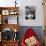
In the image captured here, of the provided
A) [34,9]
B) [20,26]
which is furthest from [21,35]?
[34,9]

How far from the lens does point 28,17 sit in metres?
4.96

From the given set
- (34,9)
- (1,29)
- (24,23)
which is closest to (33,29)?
(24,23)

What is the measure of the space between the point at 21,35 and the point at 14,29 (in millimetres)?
306

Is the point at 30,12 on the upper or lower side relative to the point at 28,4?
lower

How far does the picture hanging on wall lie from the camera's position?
16.3 feet

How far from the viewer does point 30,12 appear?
498cm

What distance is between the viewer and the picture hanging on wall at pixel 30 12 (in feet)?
16.3

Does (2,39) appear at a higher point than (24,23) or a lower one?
lower

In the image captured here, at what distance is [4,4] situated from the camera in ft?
16.3

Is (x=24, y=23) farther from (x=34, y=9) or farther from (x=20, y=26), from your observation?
(x=34, y=9)

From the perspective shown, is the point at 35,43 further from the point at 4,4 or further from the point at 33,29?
the point at 4,4

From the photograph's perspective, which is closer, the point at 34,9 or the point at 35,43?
the point at 35,43

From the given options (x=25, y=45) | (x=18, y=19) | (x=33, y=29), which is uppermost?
(x=18, y=19)

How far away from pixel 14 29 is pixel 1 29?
1.36 feet
